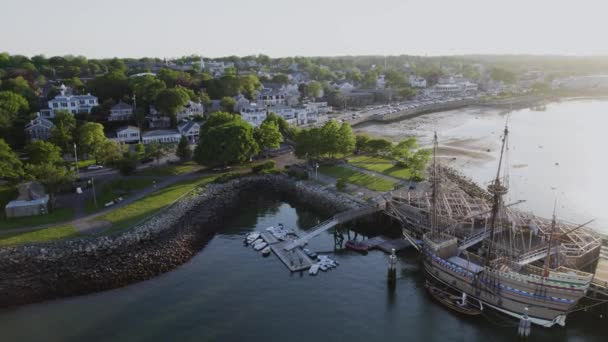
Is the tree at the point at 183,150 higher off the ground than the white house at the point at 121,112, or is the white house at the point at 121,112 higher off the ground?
→ the white house at the point at 121,112

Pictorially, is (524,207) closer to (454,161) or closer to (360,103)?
(454,161)

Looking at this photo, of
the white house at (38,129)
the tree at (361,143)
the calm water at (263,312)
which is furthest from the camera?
the white house at (38,129)

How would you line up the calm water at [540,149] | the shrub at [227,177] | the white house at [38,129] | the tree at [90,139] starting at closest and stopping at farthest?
the calm water at [540,149] → the shrub at [227,177] → the tree at [90,139] → the white house at [38,129]

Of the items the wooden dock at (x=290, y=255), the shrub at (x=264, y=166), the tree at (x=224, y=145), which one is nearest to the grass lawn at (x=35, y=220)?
the tree at (x=224, y=145)

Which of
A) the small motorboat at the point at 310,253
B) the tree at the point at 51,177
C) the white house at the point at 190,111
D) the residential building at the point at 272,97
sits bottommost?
the small motorboat at the point at 310,253

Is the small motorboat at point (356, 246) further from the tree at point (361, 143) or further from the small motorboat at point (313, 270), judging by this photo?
the tree at point (361, 143)

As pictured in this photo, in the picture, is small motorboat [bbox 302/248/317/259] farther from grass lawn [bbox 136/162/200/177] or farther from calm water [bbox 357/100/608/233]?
calm water [bbox 357/100/608/233]

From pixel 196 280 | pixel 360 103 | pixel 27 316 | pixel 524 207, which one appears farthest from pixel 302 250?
pixel 360 103
